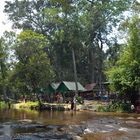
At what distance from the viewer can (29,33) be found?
5425 centimetres

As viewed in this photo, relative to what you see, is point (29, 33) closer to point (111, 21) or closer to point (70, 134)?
point (111, 21)

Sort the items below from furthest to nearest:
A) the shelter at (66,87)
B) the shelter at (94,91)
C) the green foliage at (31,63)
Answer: the shelter at (94,91)
the shelter at (66,87)
the green foliage at (31,63)

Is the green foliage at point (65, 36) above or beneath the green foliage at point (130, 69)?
above

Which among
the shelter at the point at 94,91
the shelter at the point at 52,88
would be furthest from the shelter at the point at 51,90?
the shelter at the point at 94,91

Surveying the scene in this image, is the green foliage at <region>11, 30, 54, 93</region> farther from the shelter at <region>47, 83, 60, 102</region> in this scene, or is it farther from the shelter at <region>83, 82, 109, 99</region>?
the shelter at <region>83, 82, 109, 99</region>

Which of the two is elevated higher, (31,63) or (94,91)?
(31,63)

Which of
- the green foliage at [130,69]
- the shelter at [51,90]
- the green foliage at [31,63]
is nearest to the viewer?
the green foliage at [130,69]

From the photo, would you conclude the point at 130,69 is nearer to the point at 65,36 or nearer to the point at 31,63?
the point at 31,63

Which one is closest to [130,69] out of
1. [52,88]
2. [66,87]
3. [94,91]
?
[66,87]

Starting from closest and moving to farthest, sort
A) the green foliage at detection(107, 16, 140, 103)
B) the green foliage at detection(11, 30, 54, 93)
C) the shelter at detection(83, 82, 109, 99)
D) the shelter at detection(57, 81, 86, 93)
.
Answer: the green foliage at detection(107, 16, 140, 103)
the green foliage at detection(11, 30, 54, 93)
the shelter at detection(57, 81, 86, 93)
the shelter at detection(83, 82, 109, 99)

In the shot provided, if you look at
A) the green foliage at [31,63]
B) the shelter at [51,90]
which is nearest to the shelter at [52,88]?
the shelter at [51,90]

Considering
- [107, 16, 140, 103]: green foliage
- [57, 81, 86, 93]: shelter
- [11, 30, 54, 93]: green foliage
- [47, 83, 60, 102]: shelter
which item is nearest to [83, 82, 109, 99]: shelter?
[57, 81, 86, 93]: shelter

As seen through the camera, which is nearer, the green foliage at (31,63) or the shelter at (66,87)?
the green foliage at (31,63)

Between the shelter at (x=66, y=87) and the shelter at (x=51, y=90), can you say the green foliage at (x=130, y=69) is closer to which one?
the shelter at (x=66, y=87)
